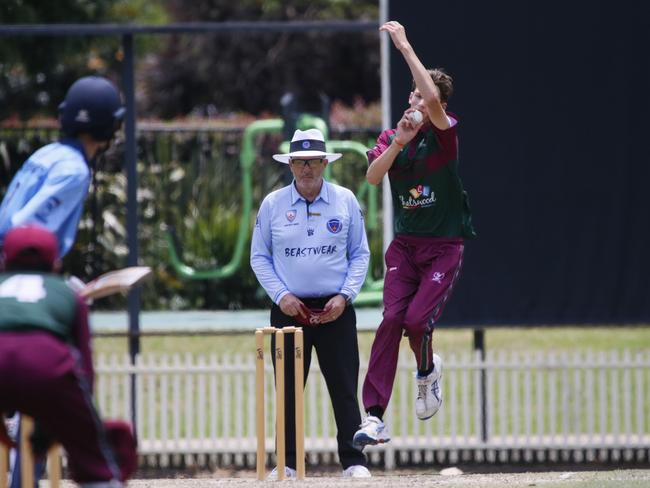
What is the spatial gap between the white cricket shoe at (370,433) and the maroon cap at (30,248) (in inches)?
112

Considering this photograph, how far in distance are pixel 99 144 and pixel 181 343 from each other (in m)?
11.1

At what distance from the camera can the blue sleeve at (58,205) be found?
6309mm

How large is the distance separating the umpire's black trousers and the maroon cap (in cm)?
308

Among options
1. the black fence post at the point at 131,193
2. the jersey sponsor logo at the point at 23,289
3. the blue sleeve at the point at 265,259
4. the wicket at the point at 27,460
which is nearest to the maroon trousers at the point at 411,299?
the blue sleeve at the point at 265,259

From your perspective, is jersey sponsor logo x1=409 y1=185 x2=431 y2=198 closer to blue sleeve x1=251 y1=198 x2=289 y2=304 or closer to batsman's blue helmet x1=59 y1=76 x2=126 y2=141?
blue sleeve x1=251 y1=198 x2=289 y2=304

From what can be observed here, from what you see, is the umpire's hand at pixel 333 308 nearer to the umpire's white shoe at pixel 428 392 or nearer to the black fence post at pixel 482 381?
the umpire's white shoe at pixel 428 392

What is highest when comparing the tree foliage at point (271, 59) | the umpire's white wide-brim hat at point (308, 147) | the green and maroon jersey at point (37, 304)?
the tree foliage at point (271, 59)

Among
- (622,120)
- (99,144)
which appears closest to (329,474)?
(622,120)

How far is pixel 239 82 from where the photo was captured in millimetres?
30469

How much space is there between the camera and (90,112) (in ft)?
21.4

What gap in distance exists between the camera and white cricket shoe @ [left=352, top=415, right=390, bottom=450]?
7.97 m

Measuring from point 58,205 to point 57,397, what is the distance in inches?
48.8

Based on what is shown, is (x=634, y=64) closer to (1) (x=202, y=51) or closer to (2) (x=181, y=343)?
(2) (x=181, y=343)

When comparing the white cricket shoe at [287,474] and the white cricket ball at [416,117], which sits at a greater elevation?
the white cricket ball at [416,117]
